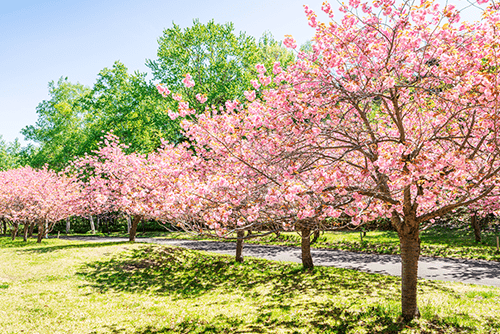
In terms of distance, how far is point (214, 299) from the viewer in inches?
407

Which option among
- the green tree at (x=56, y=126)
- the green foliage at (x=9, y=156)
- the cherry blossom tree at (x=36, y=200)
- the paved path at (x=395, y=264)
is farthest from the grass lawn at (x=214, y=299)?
the green foliage at (x=9, y=156)

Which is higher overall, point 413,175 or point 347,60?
point 347,60

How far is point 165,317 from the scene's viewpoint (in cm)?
871

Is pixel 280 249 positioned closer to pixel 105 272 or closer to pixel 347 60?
pixel 105 272

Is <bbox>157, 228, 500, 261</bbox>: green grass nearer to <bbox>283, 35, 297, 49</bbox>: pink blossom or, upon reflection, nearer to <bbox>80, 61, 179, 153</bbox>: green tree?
<bbox>283, 35, 297, 49</bbox>: pink blossom

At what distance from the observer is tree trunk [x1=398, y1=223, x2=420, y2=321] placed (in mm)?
7074

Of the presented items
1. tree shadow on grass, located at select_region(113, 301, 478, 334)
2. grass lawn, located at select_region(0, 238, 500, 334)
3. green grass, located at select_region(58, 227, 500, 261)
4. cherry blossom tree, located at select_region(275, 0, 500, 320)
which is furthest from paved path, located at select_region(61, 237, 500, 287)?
cherry blossom tree, located at select_region(275, 0, 500, 320)

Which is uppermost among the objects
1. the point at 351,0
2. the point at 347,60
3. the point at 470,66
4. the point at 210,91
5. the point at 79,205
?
the point at 210,91

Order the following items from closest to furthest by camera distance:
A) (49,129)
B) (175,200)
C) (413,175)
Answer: (413,175), (175,200), (49,129)

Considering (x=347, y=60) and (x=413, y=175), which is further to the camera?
(x=347, y=60)

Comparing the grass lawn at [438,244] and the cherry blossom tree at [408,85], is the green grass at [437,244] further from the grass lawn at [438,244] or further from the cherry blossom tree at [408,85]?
Answer: the cherry blossom tree at [408,85]

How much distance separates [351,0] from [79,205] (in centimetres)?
2411

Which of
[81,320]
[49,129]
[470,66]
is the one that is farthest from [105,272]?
[49,129]

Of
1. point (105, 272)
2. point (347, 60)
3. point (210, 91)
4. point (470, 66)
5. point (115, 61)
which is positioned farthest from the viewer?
point (115, 61)
